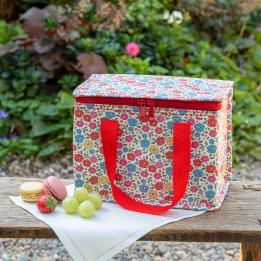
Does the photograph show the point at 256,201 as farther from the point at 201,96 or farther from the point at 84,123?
the point at 84,123

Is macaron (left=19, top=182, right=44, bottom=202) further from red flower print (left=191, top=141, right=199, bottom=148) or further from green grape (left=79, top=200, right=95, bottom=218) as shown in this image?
red flower print (left=191, top=141, right=199, bottom=148)

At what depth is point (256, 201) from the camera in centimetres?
213

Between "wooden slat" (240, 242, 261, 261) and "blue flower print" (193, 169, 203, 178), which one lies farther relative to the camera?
"wooden slat" (240, 242, 261, 261)

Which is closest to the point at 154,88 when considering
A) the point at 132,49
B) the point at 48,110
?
the point at 48,110

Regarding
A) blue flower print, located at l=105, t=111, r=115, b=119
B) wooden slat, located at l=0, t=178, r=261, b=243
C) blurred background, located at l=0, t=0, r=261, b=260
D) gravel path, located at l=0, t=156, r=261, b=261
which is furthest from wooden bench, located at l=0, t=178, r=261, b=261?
blurred background, located at l=0, t=0, r=261, b=260

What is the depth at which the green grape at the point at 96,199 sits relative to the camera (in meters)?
2.03

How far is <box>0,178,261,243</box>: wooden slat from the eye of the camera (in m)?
1.94

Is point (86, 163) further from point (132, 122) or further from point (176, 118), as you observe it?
point (176, 118)

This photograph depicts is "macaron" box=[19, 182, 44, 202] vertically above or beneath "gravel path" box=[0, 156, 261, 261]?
above

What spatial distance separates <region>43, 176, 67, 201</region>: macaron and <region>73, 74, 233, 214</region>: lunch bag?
0.05 m

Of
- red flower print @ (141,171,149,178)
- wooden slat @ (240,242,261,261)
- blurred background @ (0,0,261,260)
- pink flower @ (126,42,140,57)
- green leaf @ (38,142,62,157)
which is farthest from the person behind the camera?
pink flower @ (126,42,140,57)

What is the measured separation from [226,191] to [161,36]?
277 cm

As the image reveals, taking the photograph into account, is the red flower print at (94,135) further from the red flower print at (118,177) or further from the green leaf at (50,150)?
the green leaf at (50,150)

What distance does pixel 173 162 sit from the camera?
1.98 m
